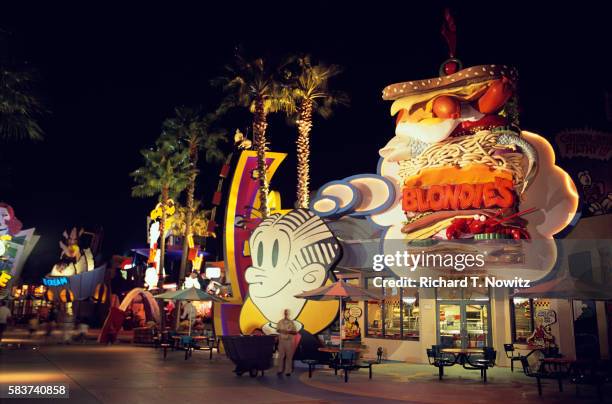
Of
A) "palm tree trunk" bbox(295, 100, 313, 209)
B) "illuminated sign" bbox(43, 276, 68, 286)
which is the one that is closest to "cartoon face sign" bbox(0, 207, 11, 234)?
"illuminated sign" bbox(43, 276, 68, 286)

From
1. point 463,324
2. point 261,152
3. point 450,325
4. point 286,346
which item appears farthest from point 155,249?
point 286,346

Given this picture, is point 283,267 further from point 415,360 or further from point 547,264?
point 547,264

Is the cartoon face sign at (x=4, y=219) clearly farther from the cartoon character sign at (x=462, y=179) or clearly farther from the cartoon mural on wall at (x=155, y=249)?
the cartoon character sign at (x=462, y=179)

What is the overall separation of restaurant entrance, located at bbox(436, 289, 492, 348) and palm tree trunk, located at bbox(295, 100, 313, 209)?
7.65 metres

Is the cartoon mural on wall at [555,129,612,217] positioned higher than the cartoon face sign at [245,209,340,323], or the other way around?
the cartoon mural on wall at [555,129,612,217]

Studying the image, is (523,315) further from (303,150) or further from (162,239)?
(162,239)

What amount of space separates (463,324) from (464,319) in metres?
0.18

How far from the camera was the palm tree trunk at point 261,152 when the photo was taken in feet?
78.1

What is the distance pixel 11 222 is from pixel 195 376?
108 feet

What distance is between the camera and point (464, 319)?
20.6 m

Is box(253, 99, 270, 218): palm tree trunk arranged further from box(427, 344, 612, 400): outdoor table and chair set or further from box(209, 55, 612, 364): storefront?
box(427, 344, 612, 400): outdoor table and chair set

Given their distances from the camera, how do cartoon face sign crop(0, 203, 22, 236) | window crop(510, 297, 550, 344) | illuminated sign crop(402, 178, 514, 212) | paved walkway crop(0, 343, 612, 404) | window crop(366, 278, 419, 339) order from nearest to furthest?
paved walkway crop(0, 343, 612, 404)
illuminated sign crop(402, 178, 514, 212)
window crop(510, 297, 550, 344)
window crop(366, 278, 419, 339)
cartoon face sign crop(0, 203, 22, 236)

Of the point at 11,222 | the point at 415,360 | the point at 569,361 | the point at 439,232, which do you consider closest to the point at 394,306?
the point at 415,360

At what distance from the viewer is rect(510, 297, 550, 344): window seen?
63.6 ft
